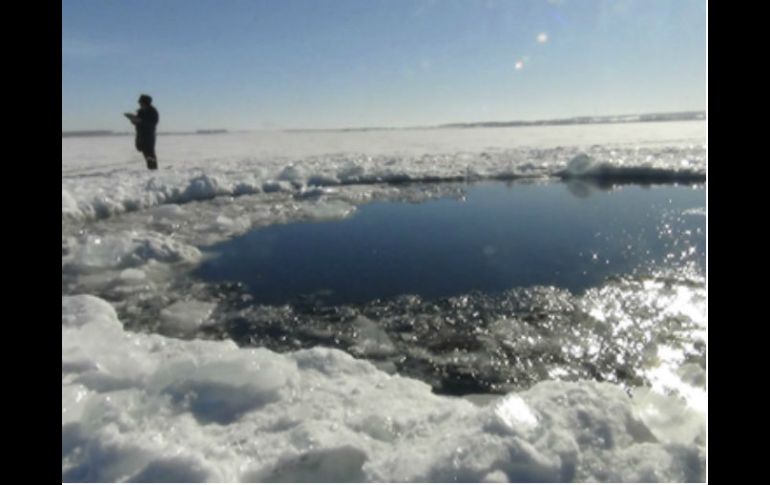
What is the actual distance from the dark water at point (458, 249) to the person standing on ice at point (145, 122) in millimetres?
5795

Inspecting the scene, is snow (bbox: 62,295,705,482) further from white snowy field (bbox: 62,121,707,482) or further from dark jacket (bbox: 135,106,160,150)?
dark jacket (bbox: 135,106,160,150)

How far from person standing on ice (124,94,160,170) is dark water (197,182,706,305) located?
5.80m

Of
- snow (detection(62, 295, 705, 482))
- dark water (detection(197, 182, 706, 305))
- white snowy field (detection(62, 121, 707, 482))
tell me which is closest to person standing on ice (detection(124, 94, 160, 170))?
dark water (detection(197, 182, 706, 305))

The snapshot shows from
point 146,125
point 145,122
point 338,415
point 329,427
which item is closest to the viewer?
point 329,427

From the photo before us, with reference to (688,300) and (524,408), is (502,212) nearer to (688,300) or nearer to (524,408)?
(688,300)

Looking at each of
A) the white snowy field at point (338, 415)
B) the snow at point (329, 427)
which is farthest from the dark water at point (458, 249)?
the snow at point (329, 427)

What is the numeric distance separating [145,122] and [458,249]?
8848 mm

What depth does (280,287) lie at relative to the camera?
4.89 m

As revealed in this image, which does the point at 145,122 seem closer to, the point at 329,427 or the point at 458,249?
the point at 458,249

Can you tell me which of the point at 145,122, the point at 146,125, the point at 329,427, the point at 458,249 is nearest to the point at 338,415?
the point at 329,427

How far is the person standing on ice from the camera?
36.6ft

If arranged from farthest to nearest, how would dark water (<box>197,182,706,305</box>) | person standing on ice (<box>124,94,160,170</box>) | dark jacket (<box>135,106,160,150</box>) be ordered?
dark jacket (<box>135,106,160,150</box>) → person standing on ice (<box>124,94,160,170</box>) → dark water (<box>197,182,706,305</box>)

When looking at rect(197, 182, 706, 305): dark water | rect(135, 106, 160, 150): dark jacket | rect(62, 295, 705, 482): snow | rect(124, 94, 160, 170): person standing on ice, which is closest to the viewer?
rect(62, 295, 705, 482): snow

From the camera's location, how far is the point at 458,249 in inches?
245
